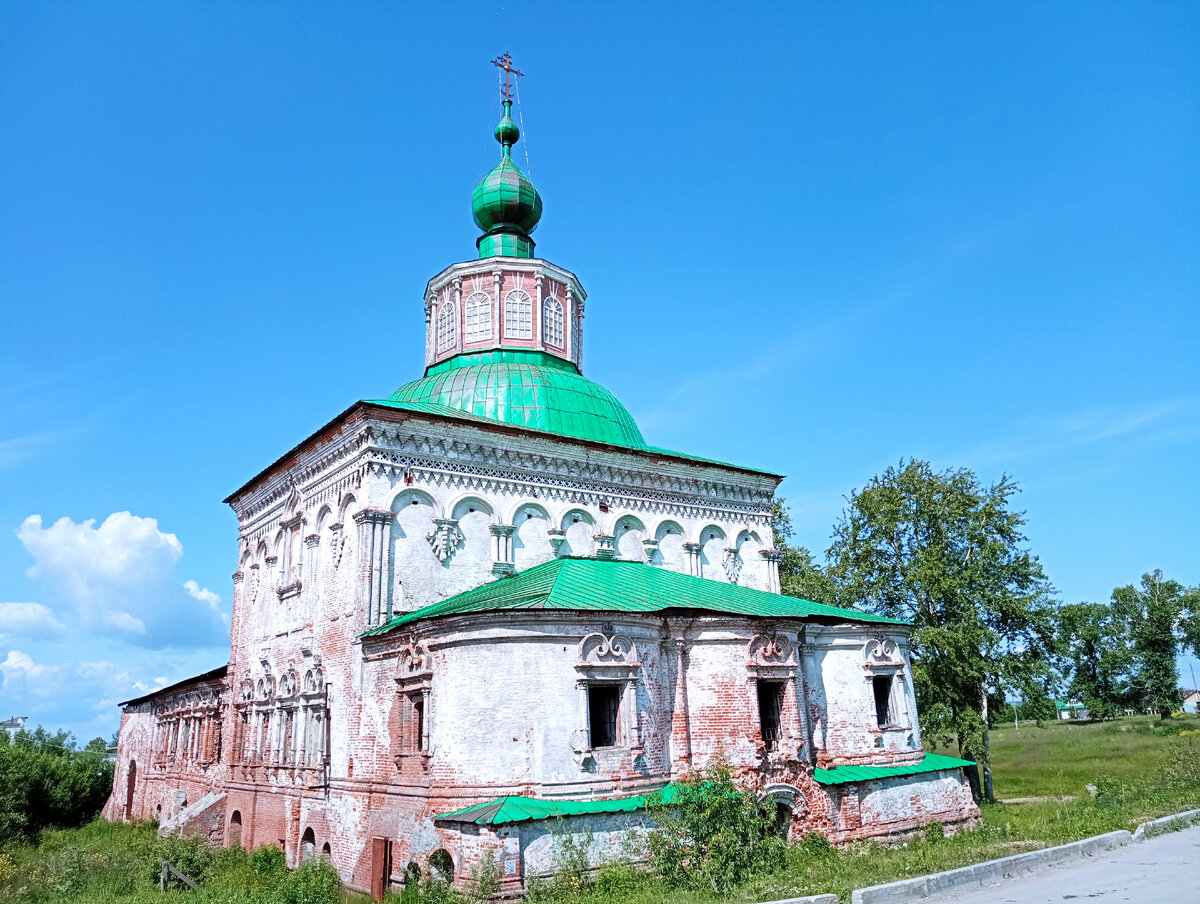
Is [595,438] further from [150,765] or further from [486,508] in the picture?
[150,765]

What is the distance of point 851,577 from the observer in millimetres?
32750

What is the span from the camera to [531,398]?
24.1 m

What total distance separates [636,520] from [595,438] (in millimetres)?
2510

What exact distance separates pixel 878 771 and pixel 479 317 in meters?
16.8

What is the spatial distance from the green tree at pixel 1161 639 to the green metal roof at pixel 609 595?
5259 cm

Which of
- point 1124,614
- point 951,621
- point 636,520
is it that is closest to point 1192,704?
point 1124,614

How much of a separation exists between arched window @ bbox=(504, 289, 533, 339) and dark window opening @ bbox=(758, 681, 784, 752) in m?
13.3

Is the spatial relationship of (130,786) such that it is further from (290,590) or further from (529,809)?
(529,809)

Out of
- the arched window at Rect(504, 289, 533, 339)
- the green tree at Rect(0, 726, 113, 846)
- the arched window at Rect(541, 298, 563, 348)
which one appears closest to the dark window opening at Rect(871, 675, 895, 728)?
the arched window at Rect(541, 298, 563, 348)

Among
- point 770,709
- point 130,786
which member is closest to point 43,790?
point 130,786

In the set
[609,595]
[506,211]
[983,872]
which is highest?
[506,211]

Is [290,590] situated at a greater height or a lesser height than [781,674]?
greater

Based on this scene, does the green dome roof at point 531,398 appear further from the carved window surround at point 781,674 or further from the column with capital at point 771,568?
the carved window surround at point 781,674

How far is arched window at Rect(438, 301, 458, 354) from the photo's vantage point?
90.8 ft
